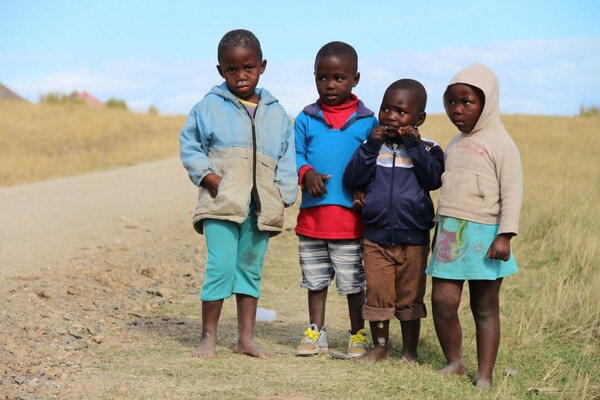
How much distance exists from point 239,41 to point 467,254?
71.6 inches

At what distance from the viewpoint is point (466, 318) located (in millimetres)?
6805

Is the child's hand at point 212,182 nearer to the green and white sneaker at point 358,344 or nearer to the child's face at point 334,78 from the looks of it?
the child's face at point 334,78

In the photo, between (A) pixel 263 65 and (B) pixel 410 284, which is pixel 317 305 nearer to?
(B) pixel 410 284

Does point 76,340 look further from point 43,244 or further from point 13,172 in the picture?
point 13,172

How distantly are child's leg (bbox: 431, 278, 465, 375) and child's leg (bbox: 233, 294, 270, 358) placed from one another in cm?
108

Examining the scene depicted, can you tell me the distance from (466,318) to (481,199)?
2392 mm

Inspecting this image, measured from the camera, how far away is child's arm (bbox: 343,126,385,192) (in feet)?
16.0

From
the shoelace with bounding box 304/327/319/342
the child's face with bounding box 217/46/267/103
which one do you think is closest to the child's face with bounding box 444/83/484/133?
the child's face with bounding box 217/46/267/103

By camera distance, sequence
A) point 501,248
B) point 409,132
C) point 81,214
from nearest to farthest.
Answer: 1. point 501,248
2. point 409,132
3. point 81,214

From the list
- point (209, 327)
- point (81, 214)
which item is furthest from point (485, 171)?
point (81, 214)

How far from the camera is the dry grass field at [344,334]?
14.9 feet

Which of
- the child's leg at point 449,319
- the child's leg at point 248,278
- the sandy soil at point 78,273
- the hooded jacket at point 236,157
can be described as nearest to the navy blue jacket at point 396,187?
the child's leg at point 449,319

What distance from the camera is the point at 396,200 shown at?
4938 millimetres

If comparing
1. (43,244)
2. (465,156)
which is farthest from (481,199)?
(43,244)
